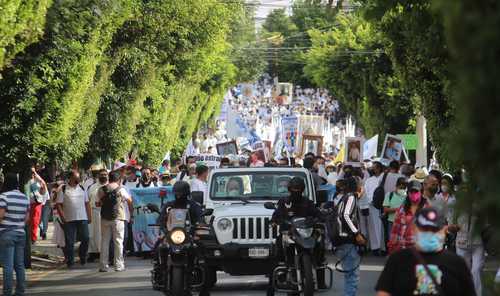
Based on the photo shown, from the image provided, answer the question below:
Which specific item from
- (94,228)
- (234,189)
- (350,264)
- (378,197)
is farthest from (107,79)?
(350,264)

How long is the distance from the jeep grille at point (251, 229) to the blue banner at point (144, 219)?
737 cm

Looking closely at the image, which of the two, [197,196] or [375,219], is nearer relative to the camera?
[197,196]

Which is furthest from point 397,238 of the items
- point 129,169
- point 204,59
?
point 204,59

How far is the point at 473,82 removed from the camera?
3.45m

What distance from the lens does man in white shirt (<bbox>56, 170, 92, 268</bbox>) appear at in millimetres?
21656

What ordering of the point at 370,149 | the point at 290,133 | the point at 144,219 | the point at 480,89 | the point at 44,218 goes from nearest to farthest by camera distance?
1. the point at 480,89
2. the point at 144,219
3. the point at 44,218
4. the point at 370,149
5. the point at 290,133

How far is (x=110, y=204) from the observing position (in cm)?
2031

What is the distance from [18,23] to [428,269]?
400 inches

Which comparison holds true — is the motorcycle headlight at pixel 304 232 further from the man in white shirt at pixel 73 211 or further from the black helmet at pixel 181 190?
the man in white shirt at pixel 73 211

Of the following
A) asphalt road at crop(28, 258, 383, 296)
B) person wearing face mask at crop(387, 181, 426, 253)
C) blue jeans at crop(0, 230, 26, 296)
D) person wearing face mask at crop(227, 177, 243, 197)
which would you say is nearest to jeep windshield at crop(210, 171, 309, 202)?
person wearing face mask at crop(227, 177, 243, 197)

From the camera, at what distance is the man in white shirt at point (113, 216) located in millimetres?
20281

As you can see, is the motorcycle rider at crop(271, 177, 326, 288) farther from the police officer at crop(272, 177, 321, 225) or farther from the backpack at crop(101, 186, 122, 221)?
the backpack at crop(101, 186, 122, 221)

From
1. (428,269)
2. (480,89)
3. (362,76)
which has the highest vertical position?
(362,76)

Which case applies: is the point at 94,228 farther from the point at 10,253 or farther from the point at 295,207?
the point at 295,207
